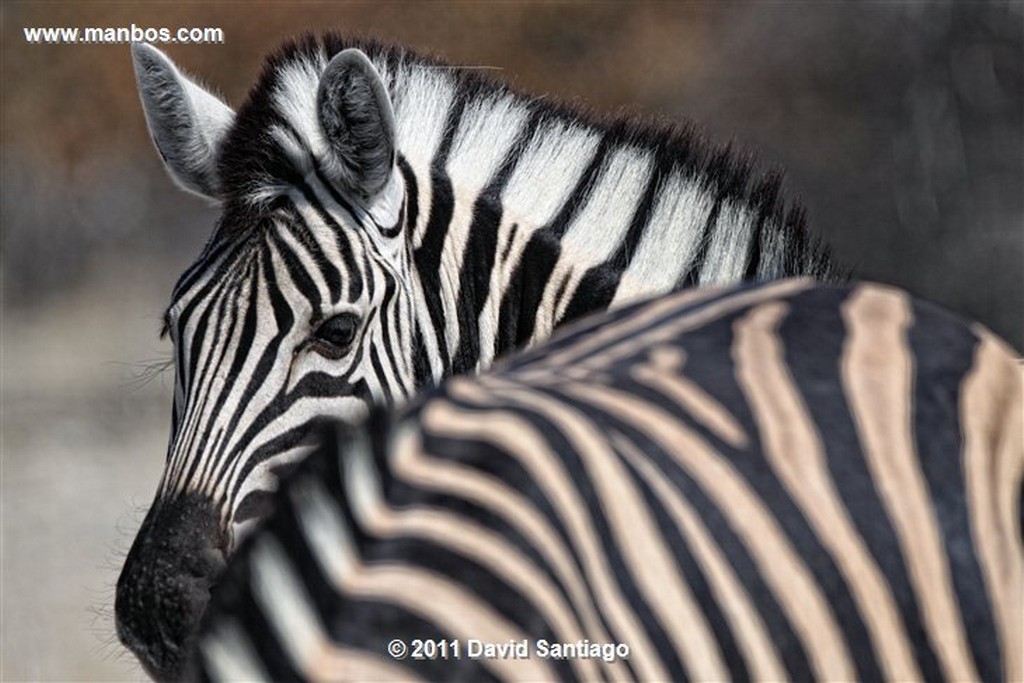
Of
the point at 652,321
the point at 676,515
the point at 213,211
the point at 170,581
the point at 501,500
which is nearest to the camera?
the point at 501,500

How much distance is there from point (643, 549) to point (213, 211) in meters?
3.01

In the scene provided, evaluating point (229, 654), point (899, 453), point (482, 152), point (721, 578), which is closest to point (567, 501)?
point (721, 578)

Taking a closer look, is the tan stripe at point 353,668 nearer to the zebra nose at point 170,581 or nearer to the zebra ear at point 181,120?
the zebra nose at point 170,581

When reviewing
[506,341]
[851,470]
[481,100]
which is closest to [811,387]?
[851,470]

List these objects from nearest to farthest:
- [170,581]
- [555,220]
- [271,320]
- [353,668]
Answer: [353,668], [170,581], [271,320], [555,220]

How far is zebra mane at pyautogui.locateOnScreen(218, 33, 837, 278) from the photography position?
2262 mm

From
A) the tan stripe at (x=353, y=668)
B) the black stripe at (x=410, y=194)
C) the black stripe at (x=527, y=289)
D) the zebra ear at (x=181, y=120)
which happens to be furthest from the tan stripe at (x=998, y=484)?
the zebra ear at (x=181, y=120)

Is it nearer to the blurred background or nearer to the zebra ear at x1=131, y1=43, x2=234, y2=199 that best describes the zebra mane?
the zebra ear at x1=131, y1=43, x2=234, y2=199

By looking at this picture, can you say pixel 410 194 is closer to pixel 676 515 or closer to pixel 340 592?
pixel 676 515

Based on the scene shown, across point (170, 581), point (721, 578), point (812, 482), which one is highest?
point (812, 482)

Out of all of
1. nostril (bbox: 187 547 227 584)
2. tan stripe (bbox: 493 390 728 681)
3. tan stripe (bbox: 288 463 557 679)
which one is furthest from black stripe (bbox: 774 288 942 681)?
nostril (bbox: 187 547 227 584)

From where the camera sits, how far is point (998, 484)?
50.9 inches

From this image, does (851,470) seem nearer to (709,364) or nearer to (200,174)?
(709,364)

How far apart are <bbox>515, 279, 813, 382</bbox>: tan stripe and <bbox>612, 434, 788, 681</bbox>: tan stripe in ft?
0.50
